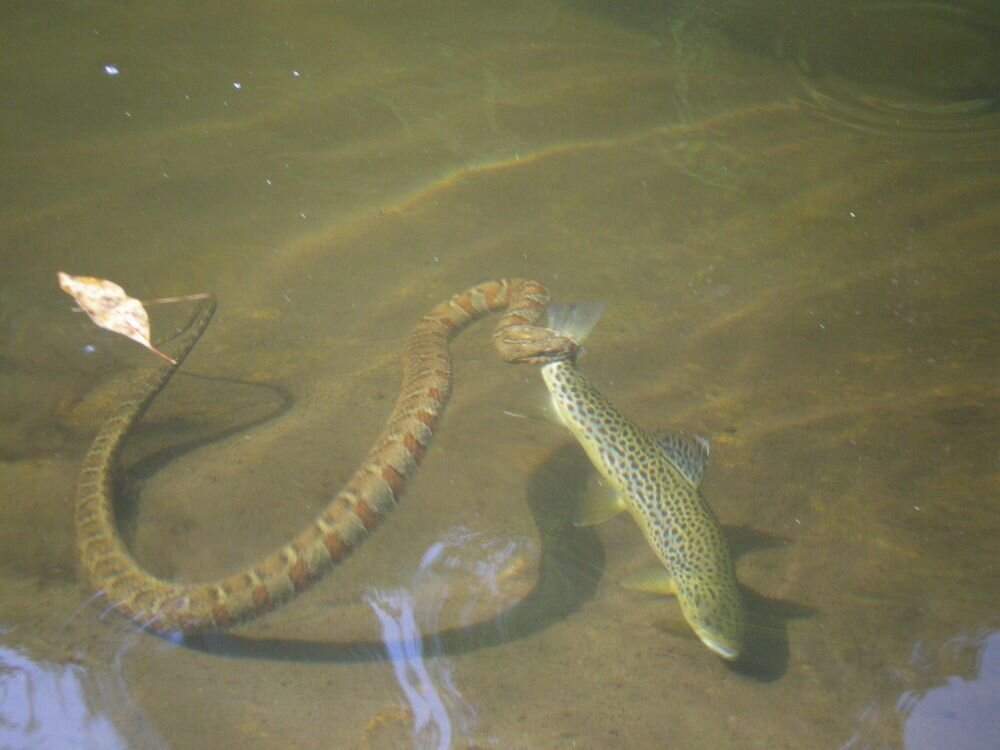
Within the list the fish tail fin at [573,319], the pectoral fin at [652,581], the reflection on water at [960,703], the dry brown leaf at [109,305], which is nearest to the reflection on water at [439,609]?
the pectoral fin at [652,581]

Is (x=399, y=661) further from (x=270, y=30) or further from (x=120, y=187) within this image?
(x=270, y=30)

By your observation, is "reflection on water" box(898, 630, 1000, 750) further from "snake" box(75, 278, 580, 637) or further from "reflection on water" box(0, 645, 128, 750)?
"reflection on water" box(0, 645, 128, 750)

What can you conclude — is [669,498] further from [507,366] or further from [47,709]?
[47,709]

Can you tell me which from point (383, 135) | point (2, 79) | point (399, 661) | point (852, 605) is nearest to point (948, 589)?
point (852, 605)

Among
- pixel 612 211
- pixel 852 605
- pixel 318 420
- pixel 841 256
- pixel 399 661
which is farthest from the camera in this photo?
pixel 612 211

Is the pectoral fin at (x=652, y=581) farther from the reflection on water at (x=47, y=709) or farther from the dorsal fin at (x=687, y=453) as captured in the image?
the reflection on water at (x=47, y=709)
